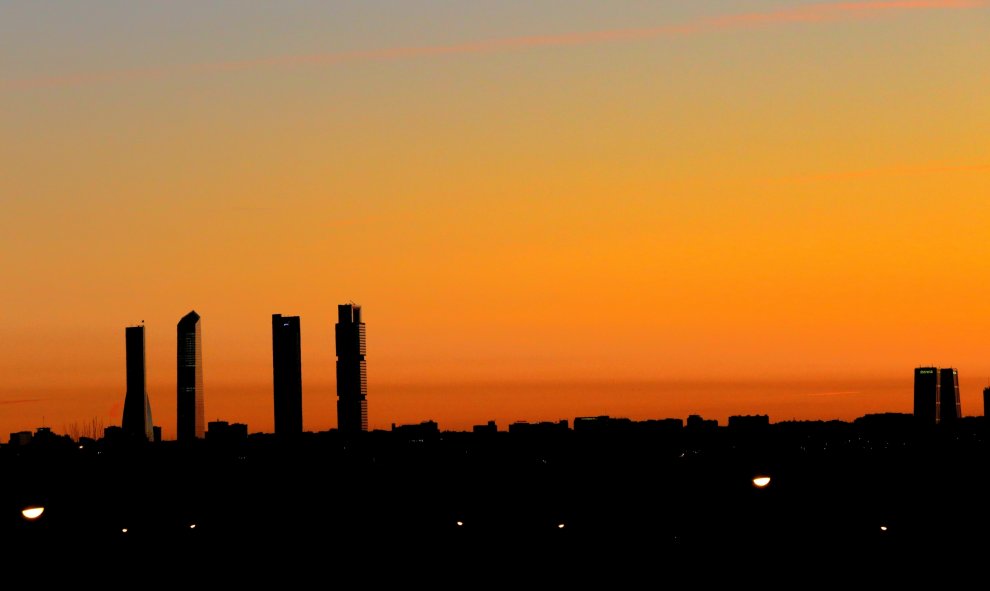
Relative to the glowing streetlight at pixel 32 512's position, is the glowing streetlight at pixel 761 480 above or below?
above

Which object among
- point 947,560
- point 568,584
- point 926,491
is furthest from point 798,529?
point 926,491

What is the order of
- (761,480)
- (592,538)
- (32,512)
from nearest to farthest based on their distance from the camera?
(32,512)
(761,480)
(592,538)

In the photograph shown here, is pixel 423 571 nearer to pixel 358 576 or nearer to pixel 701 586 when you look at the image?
pixel 358 576

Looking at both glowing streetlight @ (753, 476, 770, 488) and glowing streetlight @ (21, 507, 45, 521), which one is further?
glowing streetlight @ (753, 476, 770, 488)

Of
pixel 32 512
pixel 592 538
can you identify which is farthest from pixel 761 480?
pixel 592 538

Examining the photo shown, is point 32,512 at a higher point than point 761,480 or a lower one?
lower

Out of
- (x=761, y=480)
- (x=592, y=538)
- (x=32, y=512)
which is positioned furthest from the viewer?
(x=592, y=538)

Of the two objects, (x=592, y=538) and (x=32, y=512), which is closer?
(x=32, y=512)

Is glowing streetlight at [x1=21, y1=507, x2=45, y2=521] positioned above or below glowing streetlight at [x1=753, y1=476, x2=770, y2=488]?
below

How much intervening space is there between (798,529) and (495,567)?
18121 mm

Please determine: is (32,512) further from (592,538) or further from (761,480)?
(592,538)

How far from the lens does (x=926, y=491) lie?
190 meters

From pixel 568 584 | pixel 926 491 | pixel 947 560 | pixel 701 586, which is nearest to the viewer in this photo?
pixel 701 586

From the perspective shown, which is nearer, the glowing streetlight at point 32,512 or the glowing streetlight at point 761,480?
the glowing streetlight at point 32,512
